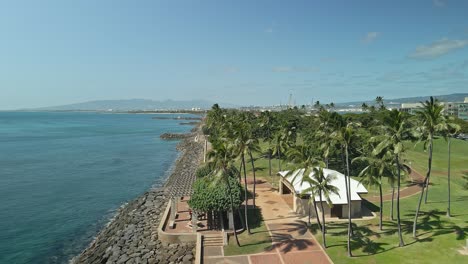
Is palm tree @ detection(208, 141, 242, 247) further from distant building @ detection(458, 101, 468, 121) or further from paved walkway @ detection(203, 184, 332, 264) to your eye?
distant building @ detection(458, 101, 468, 121)

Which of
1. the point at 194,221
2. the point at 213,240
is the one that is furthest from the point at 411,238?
the point at 194,221

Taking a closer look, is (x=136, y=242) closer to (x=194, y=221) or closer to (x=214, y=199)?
(x=194, y=221)

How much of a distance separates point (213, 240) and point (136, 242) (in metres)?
8.91

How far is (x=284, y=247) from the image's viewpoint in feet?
98.9

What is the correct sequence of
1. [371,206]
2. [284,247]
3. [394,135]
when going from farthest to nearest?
1. [371,206]
2. [284,247]
3. [394,135]

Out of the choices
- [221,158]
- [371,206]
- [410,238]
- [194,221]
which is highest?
[221,158]

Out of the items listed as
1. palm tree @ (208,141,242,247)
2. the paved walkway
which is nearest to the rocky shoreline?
the paved walkway

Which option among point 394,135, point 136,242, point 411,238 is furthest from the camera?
point 136,242

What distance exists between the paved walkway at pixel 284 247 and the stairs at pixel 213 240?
0.65 meters

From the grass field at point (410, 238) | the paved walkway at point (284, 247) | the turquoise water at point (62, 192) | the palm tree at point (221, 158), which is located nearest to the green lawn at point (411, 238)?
the grass field at point (410, 238)

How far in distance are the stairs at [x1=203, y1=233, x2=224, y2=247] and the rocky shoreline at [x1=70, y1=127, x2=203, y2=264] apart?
1381 millimetres

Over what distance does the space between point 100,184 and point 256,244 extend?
42.7 m

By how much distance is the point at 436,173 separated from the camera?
6066 centimetres

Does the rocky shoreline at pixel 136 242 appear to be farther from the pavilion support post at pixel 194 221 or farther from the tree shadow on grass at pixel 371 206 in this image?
the tree shadow on grass at pixel 371 206
